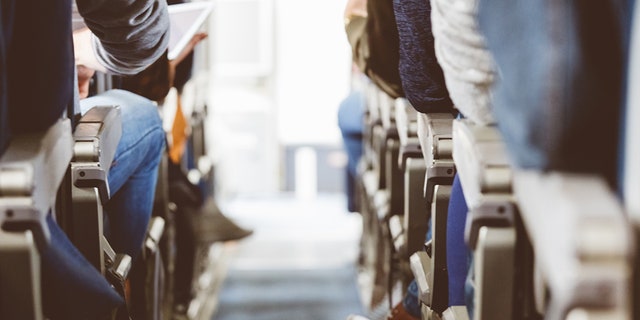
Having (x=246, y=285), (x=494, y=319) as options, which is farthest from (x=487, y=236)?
(x=246, y=285)

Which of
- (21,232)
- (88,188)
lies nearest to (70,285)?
(21,232)

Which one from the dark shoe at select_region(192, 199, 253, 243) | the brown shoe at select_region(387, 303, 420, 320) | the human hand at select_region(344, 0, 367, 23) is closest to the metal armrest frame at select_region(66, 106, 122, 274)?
the brown shoe at select_region(387, 303, 420, 320)

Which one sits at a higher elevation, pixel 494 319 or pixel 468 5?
pixel 468 5

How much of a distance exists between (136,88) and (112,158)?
0.77m

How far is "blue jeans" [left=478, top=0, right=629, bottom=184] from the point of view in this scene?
0.94m

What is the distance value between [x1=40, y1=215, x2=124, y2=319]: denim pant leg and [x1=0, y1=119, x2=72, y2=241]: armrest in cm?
6

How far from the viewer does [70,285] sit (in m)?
1.37

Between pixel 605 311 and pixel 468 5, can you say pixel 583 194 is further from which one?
pixel 468 5

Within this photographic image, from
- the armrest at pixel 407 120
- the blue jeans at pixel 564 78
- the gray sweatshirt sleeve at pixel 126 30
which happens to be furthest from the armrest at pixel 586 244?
the armrest at pixel 407 120

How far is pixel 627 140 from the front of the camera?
98 centimetres

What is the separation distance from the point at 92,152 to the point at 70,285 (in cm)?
42

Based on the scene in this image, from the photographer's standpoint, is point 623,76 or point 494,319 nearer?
point 623,76

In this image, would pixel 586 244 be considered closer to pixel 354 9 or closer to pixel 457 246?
pixel 457 246

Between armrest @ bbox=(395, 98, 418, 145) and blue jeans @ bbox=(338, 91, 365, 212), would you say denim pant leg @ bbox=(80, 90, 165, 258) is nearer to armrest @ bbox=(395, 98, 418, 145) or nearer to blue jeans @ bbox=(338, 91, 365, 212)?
armrest @ bbox=(395, 98, 418, 145)
